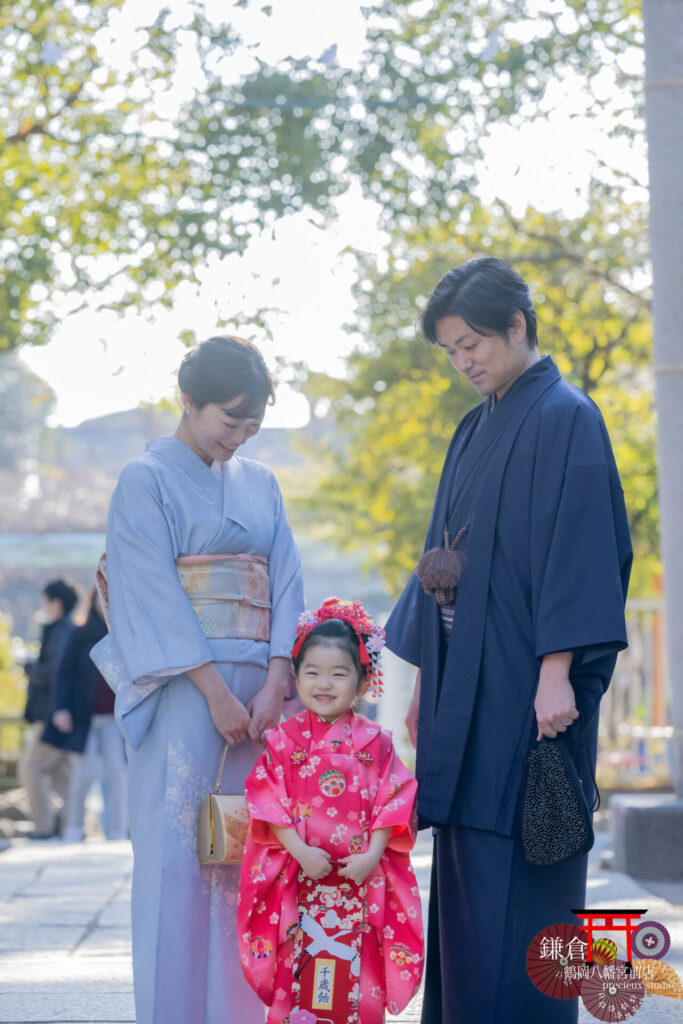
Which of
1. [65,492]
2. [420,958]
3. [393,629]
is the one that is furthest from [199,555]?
[65,492]

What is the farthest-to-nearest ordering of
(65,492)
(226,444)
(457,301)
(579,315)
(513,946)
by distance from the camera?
(65,492)
(579,315)
(226,444)
(457,301)
(513,946)

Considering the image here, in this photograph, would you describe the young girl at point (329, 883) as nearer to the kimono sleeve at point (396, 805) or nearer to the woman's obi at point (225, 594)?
the kimono sleeve at point (396, 805)

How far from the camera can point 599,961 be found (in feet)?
8.43

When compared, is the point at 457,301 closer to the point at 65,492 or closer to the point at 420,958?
the point at 420,958

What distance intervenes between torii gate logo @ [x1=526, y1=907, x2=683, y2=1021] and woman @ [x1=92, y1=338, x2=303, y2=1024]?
708 mm

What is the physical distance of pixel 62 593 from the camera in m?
7.69

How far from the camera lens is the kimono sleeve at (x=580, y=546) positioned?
2.43 m

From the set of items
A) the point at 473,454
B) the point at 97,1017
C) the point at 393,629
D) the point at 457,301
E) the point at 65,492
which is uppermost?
the point at 65,492

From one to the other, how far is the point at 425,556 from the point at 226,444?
54cm

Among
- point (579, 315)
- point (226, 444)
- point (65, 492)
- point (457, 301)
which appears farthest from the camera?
point (65, 492)

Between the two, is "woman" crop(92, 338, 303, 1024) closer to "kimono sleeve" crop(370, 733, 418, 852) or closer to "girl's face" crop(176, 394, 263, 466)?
"girl's face" crop(176, 394, 263, 466)

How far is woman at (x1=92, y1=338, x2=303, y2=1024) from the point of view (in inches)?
106

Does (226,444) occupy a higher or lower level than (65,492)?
lower

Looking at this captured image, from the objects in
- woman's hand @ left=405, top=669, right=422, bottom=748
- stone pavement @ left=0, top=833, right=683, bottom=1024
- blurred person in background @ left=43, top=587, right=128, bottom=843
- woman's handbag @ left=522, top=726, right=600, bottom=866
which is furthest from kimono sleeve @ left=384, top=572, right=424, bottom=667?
blurred person in background @ left=43, top=587, right=128, bottom=843
